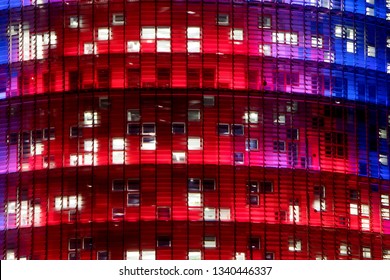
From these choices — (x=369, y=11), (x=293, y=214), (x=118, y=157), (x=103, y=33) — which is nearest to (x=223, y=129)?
(x=118, y=157)

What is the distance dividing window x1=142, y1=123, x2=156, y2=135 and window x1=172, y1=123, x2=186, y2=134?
118 centimetres

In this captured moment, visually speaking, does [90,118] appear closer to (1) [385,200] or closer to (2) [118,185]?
(2) [118,185]

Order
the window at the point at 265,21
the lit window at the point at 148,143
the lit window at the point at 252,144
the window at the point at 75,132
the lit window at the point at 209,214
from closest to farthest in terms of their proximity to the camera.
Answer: the lit window at the point at 209,214, the lit window at the point at 148,143, the lit window at the point at 252,144, the window at the point at 75,132, the window at the point at 265,21

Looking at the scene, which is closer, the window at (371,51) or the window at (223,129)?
the window at (223,129)

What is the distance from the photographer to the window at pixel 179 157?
85.0 m

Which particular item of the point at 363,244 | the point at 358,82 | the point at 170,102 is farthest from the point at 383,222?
the point at 170,102

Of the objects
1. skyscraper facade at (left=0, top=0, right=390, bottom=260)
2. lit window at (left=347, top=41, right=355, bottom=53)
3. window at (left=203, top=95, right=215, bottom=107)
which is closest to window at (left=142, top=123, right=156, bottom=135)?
skyscraper facade at (left=0, top=0, right=390, bottom=260)

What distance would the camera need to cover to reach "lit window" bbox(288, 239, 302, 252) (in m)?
85.6

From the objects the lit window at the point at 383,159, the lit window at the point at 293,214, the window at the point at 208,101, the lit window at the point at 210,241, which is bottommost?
the lit window at the point at 210,241

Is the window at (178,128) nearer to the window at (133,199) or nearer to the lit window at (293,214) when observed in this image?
the window at (133,199)

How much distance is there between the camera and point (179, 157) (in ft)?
279

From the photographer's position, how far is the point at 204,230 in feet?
277

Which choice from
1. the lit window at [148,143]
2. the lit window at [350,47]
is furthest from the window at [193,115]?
the lit window at [350,47]

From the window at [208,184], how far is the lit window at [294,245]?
565cm
